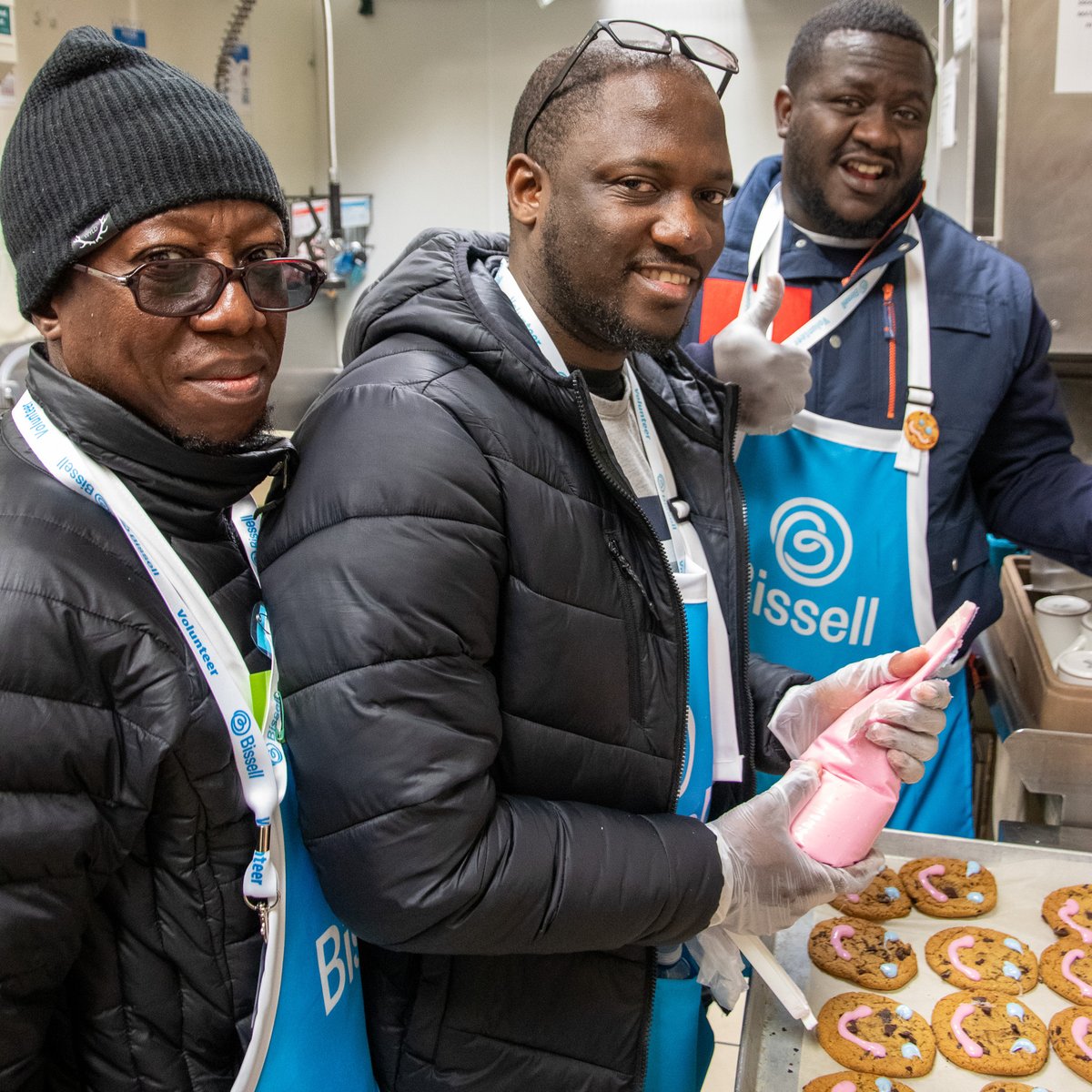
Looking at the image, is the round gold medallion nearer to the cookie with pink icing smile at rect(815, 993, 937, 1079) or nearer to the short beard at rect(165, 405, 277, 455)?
the cookie with pink icing smile at rect(815, 993, 937, 1079)

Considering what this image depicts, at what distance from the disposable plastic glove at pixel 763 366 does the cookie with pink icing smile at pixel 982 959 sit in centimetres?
84

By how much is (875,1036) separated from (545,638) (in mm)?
740

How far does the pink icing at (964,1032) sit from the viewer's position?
4.29ft

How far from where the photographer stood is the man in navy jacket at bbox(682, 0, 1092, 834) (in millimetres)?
1844

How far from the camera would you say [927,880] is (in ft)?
5.22

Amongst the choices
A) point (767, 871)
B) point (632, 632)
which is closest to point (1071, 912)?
point (767, 871)

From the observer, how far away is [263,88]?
126 inches

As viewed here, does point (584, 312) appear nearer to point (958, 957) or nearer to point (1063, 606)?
point (958, 957)

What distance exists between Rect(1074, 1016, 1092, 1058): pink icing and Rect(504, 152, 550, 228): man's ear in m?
1.12

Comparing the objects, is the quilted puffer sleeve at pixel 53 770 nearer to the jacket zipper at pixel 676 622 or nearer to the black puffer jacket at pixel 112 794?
the black puffer jacket at pixel 112 794

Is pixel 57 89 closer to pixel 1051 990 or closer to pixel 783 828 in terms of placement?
pixel 783 828

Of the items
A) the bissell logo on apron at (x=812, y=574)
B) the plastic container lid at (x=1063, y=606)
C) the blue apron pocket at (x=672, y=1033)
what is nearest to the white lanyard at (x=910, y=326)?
the bissell logo on apron at (x=812, y=574)

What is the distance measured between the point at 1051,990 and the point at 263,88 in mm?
3085

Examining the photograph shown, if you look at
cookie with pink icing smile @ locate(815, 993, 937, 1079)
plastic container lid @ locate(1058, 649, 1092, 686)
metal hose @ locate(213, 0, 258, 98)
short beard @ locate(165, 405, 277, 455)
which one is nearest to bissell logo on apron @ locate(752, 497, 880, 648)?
plastic container lid @ locate(1058, 649, 1092, 686)
